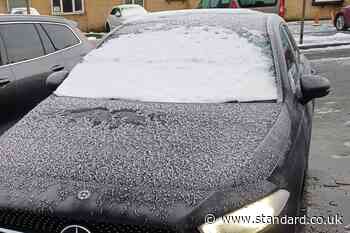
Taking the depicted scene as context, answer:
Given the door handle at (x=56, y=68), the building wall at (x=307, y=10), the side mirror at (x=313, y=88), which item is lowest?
the building wall at (x=307, y=10)

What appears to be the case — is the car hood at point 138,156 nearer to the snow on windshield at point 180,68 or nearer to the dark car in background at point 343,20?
the snow on windshield at point 180,68

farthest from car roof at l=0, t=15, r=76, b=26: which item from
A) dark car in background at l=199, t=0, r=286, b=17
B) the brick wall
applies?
the brick wall

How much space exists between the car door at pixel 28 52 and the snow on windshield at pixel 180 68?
4.92ft

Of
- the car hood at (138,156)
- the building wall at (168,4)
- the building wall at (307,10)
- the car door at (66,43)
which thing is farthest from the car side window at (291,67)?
the building wall at (307,10)

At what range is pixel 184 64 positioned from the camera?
141 inches

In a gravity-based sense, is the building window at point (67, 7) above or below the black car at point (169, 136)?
below

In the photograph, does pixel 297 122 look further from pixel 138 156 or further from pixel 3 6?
pixel 3 6

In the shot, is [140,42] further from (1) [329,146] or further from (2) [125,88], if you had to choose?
(1) [329,146]

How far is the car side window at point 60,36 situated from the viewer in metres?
5.85

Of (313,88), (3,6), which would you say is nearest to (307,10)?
(3,6)

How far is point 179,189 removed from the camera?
2.27 metres

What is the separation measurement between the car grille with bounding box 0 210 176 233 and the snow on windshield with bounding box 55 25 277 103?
48.8 inches

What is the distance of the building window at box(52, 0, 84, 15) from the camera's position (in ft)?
85.4

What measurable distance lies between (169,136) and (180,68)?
0.93 m
